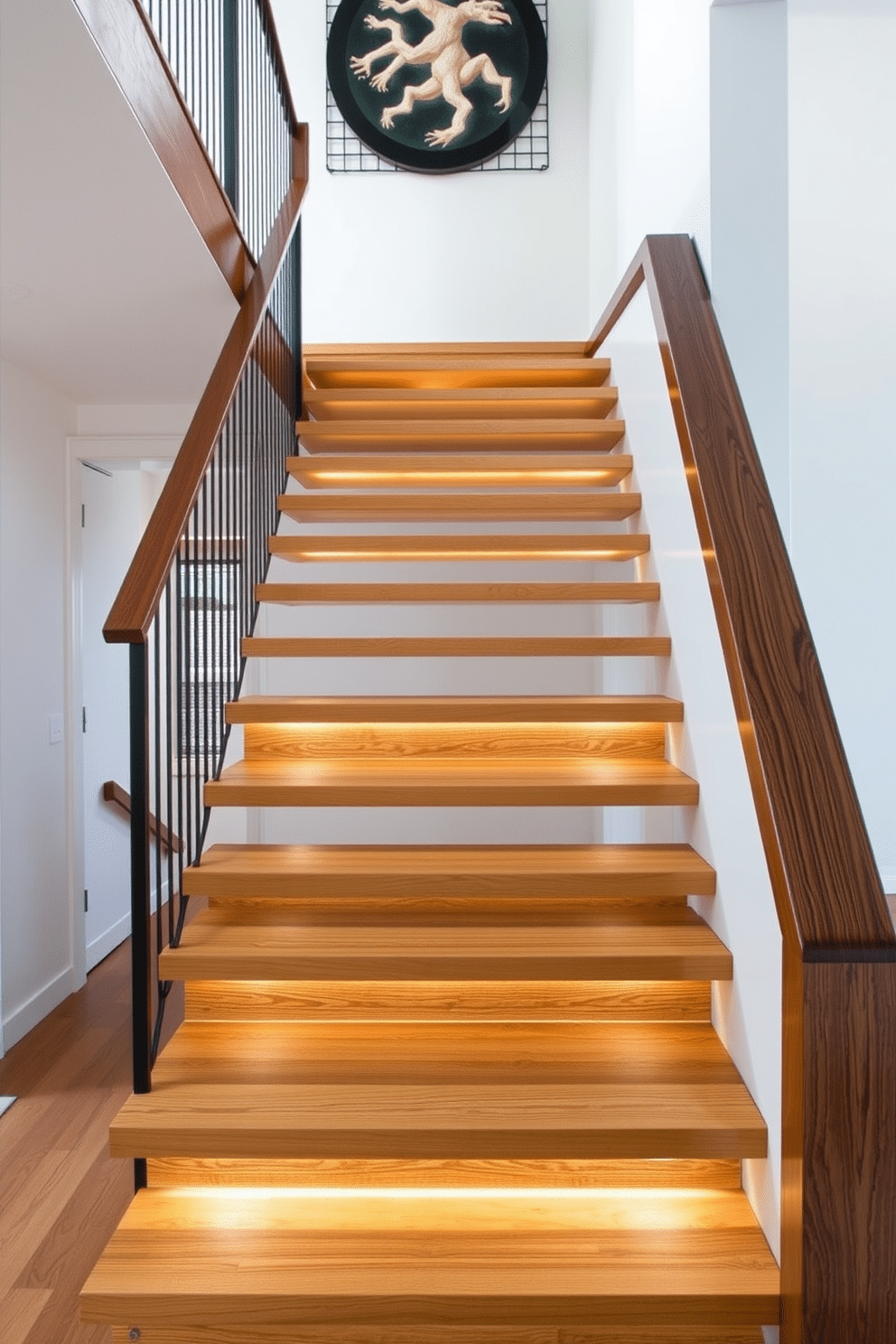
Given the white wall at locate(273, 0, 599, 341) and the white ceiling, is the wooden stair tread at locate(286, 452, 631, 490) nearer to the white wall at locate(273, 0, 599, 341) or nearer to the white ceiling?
the white ceiling

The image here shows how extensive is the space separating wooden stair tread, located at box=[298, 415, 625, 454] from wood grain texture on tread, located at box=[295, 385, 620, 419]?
6cm

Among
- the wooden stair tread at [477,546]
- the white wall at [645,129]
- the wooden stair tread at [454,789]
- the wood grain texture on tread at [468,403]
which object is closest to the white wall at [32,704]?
the wood grain texture on tread at [468,403]

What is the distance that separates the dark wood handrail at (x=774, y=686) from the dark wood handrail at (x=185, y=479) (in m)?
1.08

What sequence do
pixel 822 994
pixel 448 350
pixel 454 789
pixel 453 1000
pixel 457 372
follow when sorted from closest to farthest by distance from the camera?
pixel 822 994
pixel 453 1000
pixel 454 789
pixel 457 372
pixel 448 350

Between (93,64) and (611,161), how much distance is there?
3244mm

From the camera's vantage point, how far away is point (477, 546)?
2.94 m

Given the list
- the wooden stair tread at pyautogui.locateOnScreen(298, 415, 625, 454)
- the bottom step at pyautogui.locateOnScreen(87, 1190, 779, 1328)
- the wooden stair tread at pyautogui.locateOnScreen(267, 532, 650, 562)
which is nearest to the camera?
the bottom step at pyautogui.locateOnScreen(87, 1190, 779, 1328)

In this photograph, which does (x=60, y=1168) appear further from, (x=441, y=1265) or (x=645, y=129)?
(x=645, y=129)

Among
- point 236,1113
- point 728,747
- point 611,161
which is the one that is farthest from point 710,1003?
point 611,161

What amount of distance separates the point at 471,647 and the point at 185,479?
88cm

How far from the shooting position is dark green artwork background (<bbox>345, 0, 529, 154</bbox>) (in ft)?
17.2

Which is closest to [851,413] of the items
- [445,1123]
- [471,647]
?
[471,647]

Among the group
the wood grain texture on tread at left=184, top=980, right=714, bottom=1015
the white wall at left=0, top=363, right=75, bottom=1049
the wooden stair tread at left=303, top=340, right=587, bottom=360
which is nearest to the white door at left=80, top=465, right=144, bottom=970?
the white wall at left=0, top=363, right=75, bottom=1049

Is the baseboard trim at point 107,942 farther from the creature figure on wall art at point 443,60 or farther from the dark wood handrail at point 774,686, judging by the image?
the creature figure on wall art at point 443,60
